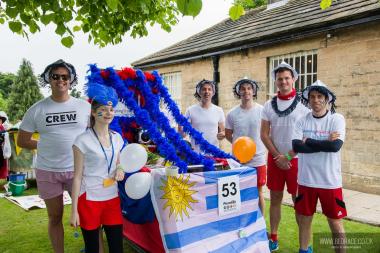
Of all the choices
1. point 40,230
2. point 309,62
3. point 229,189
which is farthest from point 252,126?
point 309,62

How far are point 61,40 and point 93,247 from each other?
2198mm

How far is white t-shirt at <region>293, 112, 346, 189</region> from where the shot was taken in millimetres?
3386

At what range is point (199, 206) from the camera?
320cm

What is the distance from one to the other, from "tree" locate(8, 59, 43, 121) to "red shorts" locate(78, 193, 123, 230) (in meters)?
31.0

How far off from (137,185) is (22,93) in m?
32.0

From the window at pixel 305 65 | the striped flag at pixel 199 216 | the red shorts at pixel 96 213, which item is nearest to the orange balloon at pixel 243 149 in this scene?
the striped flag at pixel 199 216

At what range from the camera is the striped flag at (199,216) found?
3.07 meters

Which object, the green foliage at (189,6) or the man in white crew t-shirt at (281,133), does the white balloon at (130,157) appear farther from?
the man in white crew t-shirt at (281,133)

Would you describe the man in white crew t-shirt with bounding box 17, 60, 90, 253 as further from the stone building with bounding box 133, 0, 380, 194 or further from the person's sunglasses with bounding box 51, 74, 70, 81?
the stone building with bounding box 133, 0, 380, 194

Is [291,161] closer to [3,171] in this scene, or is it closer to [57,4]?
[57,4]

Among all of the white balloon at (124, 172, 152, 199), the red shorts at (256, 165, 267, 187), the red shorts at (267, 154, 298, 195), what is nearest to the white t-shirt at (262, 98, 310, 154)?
the red shorts at (267, 154, 298, 195)

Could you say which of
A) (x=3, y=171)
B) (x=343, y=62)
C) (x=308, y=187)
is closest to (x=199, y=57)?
(x=343, y=62)

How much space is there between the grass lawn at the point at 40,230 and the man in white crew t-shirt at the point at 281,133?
700mm

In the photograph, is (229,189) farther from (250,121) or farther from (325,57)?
(325,57)
